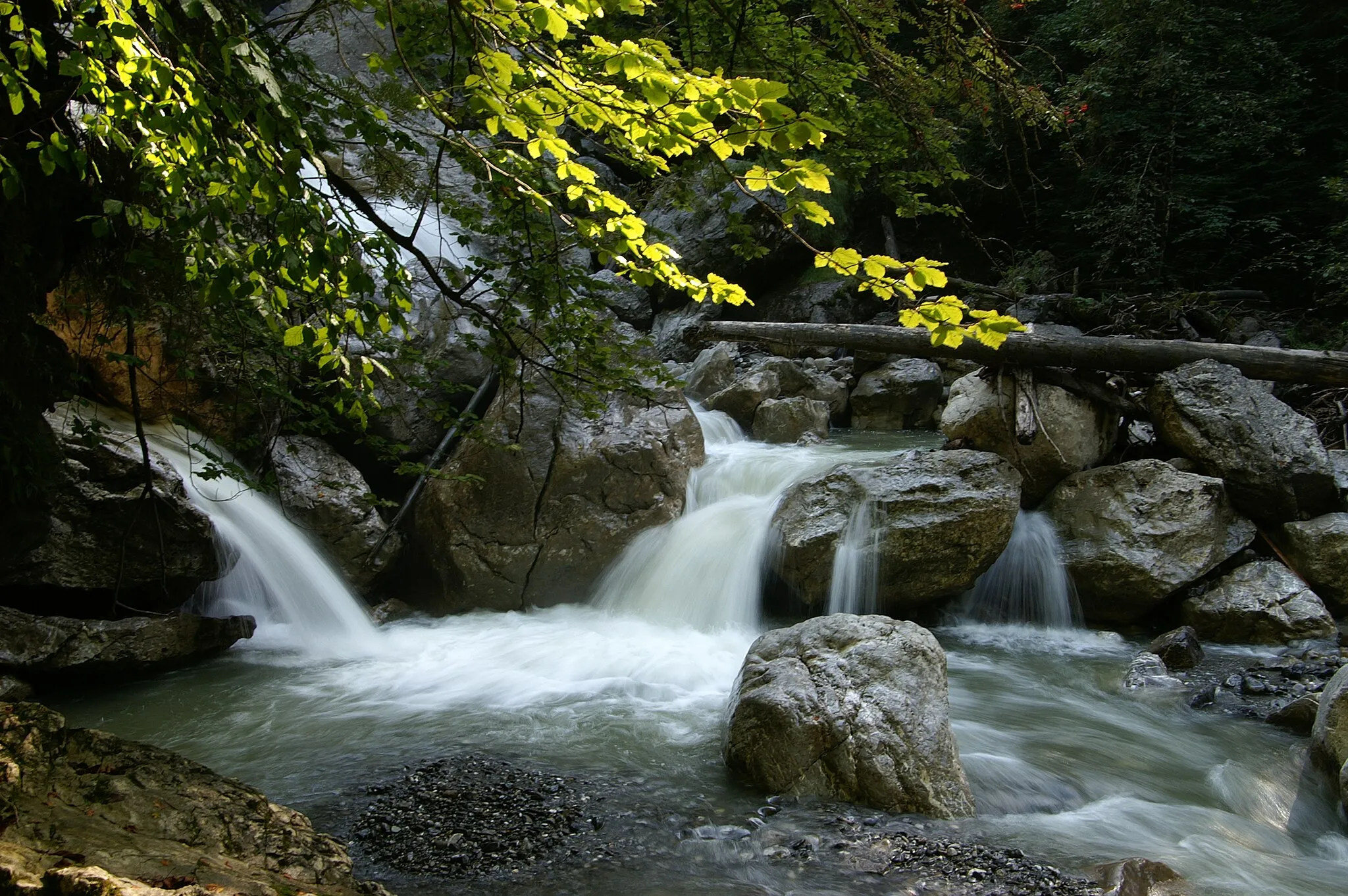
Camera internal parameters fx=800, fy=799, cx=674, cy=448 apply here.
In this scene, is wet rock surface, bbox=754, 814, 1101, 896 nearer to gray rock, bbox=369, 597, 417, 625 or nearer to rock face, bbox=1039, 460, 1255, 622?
rock face, bbox=1039, 460, 1255, 622

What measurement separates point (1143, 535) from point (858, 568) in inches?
96.7

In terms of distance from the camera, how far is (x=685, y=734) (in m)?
4.61

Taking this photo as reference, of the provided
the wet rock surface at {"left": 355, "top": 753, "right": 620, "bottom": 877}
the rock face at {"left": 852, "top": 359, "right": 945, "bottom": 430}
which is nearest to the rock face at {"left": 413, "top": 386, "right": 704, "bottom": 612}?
the wet rock surface at {"left": 355, "top": 753, "right": 620, "bottom": 877}

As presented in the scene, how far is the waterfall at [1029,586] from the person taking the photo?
23.2ft

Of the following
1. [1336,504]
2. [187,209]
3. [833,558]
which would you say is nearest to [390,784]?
[187,209]

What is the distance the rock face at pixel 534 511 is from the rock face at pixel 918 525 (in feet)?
5.27

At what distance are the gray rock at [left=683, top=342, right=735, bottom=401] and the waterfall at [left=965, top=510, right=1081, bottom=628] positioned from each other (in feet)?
19.7

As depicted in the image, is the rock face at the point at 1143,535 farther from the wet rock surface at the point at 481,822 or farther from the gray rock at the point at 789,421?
the wet rock surface at the point at 481,822

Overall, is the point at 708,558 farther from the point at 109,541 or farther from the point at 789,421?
the point at 109,541

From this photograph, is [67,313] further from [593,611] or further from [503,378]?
[593,611]

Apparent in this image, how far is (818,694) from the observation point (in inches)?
154

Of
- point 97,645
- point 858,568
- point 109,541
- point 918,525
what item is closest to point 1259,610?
point 918,525

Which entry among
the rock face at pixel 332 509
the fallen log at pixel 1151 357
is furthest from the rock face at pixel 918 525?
the rock face at pixel 332 509

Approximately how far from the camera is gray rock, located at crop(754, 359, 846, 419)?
13.0 meters
